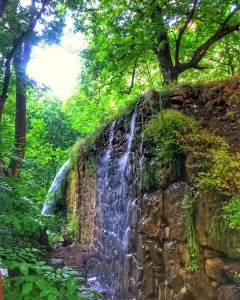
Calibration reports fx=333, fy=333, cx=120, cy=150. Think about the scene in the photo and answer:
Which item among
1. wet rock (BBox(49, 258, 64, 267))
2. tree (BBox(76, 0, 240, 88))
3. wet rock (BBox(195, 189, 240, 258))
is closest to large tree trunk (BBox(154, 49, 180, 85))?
tree (BBox(76, 0, 240, 88))

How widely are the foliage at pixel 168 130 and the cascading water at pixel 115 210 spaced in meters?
0.93

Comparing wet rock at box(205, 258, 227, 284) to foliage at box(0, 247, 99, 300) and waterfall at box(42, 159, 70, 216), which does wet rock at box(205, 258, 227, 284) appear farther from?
waterfall at box(42, 159, 70, 216)

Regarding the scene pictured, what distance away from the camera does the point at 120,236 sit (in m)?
5.18

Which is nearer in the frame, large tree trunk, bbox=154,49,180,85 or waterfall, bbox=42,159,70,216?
large tree trunk, bbox=154,49,180,85

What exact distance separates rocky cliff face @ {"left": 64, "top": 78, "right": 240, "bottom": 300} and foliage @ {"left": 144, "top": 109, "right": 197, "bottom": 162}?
5.8 inches

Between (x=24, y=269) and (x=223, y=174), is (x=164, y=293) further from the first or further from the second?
(x=24, y=269)

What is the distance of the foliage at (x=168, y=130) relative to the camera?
12.4 ft

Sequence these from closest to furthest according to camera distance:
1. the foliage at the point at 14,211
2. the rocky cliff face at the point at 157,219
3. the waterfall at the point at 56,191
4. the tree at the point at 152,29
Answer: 1. the foliage at the point at 14,211
2. the rocky cliff face at the point at 157,219
3. the tree at the point at 152,29
4. the waterfall at the point at 56,191

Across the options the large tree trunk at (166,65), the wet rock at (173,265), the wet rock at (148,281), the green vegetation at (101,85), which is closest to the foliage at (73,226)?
the green vegetation at (101,85)

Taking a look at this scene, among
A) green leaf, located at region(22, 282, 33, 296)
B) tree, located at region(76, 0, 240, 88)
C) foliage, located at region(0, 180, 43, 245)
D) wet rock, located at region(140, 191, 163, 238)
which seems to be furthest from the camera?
tree, located at region(76, 0, 240, 88)

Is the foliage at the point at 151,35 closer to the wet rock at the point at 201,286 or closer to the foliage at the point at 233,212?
the foliage at the point at 233,212

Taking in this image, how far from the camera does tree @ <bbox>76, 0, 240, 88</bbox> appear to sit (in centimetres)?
607

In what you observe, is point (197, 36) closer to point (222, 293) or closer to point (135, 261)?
point (135, 261)

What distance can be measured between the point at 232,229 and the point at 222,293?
1.70ft
